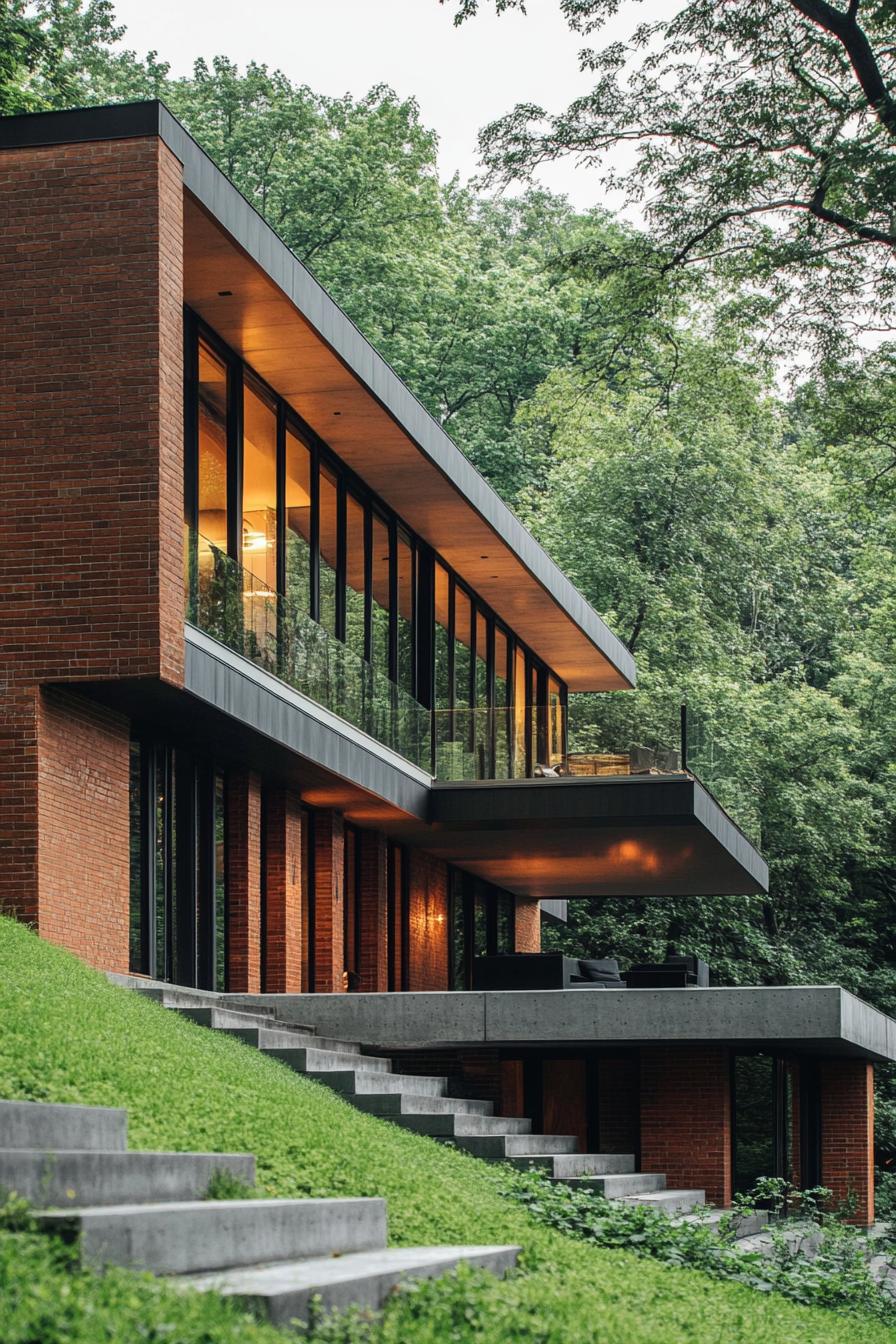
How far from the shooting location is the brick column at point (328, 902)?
904 inches

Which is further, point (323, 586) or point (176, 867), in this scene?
point (323, 586)

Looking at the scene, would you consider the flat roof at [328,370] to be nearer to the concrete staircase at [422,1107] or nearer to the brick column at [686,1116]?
the concrete staircase at [422,1107]

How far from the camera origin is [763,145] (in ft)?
57.7

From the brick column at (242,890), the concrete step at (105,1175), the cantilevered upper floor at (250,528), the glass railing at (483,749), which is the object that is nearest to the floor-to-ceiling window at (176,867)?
the brick column at (242,890)

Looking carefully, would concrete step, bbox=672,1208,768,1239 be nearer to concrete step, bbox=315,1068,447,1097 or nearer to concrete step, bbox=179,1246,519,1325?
concrete step, bbox=315,1068,447,1097

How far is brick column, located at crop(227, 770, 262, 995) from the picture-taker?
20.6 metres

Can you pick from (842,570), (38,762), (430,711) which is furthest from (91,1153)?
(842,570)

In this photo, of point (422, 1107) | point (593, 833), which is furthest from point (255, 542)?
point (593, 833)

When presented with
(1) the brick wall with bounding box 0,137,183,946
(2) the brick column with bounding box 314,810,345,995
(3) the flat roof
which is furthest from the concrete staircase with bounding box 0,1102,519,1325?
(2) the brick column with bounding box 314,810,345,995

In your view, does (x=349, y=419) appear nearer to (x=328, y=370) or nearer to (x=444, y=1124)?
(x=328, y=370)

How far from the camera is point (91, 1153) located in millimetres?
7102

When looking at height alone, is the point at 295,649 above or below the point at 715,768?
above

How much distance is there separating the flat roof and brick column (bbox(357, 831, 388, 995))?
497 centimetres

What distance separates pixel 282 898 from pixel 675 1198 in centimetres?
638
